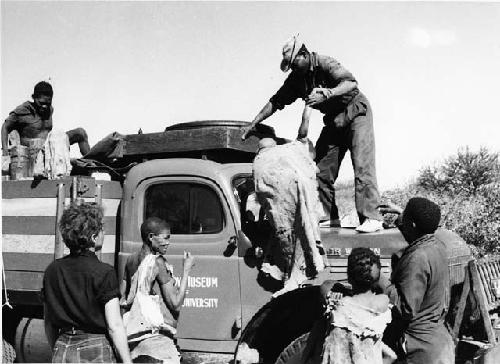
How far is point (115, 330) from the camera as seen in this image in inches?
117

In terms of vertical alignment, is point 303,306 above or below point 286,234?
below

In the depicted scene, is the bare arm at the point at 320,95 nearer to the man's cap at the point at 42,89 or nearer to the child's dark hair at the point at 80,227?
the child's dark hair at the point at 80,227

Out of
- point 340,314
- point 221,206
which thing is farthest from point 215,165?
point 340,314

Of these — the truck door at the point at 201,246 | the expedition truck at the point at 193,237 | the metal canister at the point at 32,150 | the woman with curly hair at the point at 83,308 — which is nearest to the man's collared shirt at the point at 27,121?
the metal canister at the point at 32,150

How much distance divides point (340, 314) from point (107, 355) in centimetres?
128

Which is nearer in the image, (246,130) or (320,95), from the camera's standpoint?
(320,95)

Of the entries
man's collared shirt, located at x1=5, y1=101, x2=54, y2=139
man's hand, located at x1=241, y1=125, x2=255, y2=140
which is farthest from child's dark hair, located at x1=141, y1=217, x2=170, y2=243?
man's collared shirt, located at x1=5, y1=101, x2=54, y2=139

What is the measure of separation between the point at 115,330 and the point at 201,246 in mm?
1783

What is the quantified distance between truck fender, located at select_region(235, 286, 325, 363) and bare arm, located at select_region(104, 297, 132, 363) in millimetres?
1335

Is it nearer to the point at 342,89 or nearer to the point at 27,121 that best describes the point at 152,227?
the point at 342,89

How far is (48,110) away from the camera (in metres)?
6.36

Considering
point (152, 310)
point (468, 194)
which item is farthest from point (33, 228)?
point (468, 194)

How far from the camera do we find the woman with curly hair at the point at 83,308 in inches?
117

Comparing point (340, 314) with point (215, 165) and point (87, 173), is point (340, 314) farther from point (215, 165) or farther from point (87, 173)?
point (87, 173)
